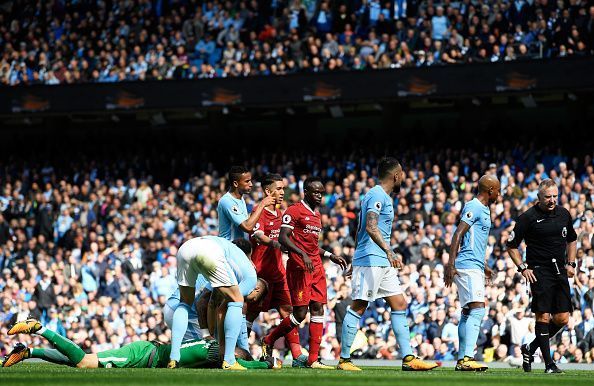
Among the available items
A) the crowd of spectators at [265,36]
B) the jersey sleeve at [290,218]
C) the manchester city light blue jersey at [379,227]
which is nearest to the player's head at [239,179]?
the jersey sleeve at [290,218]

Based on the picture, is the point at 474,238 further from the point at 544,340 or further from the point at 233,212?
the point at 233,212

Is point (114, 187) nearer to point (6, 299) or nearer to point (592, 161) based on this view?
point (6, 299)

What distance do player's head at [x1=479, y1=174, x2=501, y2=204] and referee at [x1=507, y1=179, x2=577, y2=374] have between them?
50 centimetres

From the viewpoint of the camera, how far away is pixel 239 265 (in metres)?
11.9

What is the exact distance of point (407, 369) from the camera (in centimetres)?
1261

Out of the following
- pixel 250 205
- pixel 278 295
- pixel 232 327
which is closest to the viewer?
pixel 232 327

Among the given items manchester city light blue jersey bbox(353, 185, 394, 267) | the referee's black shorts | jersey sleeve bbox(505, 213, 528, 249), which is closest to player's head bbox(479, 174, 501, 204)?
jersey sleeve bbox(505, 213, 528, 249)

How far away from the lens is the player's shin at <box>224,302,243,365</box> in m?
11.5

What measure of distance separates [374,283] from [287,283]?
2.01 meters

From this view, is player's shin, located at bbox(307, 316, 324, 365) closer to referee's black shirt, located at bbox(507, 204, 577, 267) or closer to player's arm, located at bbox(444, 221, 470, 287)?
player's arm, located at bbox(444, 221, 470, 287)

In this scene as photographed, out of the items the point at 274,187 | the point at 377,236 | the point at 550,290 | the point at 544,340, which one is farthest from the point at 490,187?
the point at 274,187

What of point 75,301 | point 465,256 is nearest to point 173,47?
point 75,301

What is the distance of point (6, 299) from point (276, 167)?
27.1 feet

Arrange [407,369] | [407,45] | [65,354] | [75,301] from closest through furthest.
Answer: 1. [65,354]
2. [407,369]
3. [75,301]
4. [407,45]
